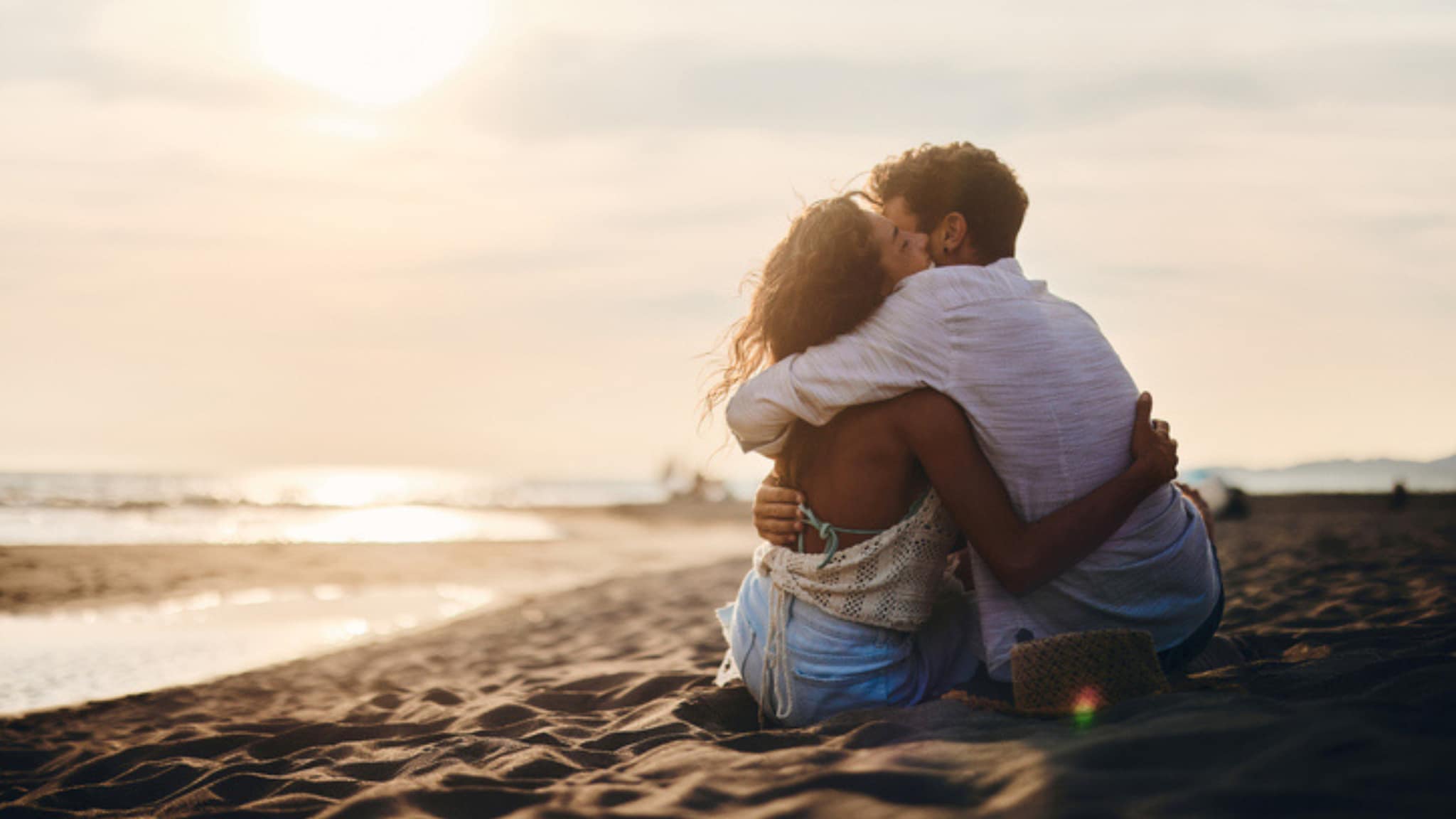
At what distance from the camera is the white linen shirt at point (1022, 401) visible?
2484 mm

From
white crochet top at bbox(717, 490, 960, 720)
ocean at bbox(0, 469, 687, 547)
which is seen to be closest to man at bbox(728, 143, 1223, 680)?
white crochet top at bbox(717, 490, 960, 720)

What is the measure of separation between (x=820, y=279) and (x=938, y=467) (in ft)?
1.90

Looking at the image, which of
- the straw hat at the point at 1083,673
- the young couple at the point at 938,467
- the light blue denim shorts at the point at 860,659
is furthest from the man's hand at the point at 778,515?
the straw hat at the point at 1083,673

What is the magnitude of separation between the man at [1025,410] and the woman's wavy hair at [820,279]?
0.08 metres

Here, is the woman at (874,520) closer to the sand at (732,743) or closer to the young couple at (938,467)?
the young couple at (938,467)

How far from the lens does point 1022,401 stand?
248cm

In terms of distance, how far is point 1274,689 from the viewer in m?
2.49

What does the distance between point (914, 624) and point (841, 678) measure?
25 cm

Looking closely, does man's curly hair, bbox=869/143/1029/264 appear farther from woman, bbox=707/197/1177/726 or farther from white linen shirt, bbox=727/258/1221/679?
white linen shirt, bbox=727/258/1221/679

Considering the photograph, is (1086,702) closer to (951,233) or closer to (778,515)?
(778,515)

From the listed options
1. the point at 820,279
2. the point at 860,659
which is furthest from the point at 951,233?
the point at 860,659

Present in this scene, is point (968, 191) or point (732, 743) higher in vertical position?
point (968, 191)

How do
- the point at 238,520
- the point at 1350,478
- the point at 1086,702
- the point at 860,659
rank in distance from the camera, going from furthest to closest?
the point at 1350,478 < the point at 238,520 < the point at 860,659 < the point at 1086,702

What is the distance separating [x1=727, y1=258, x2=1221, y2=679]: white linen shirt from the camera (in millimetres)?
2484
